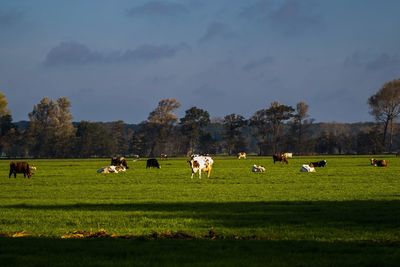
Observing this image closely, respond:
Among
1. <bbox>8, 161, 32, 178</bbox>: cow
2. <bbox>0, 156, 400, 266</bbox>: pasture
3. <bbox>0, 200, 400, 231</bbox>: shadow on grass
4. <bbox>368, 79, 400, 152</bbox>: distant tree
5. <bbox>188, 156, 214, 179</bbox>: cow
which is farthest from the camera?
<bbox>368, 79, 400, 152</bbox>: distant tree

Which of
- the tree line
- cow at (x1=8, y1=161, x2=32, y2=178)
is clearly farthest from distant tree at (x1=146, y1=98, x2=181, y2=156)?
cow at (x1=8, y1=161, x2=32, y2=178)

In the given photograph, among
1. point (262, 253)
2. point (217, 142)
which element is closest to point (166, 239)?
point (262, 253)

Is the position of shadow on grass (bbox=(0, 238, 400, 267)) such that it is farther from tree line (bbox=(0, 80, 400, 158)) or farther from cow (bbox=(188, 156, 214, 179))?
tree line (bbox=(0, 80, 400, 158))

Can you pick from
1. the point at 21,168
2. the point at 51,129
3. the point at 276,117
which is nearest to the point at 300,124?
the point at 276,117

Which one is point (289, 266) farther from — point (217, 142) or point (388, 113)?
point (217, 142)

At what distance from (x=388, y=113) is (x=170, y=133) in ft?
182

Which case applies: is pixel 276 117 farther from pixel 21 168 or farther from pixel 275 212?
pixel 275 212

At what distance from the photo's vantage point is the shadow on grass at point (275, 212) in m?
16.2

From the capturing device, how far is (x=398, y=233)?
14000 mm

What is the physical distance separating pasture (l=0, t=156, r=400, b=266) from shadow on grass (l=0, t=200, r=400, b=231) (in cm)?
3

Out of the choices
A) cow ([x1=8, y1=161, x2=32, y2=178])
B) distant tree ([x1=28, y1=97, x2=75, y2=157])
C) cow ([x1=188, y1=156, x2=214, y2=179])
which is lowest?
cow ([x1=8, y1=161, x2=32, y2=178])

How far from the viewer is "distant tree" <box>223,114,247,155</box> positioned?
156 meters

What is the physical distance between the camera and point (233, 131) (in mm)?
158250

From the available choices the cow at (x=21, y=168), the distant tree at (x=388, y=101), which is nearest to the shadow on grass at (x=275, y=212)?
the cow at (x=21, y=168)
